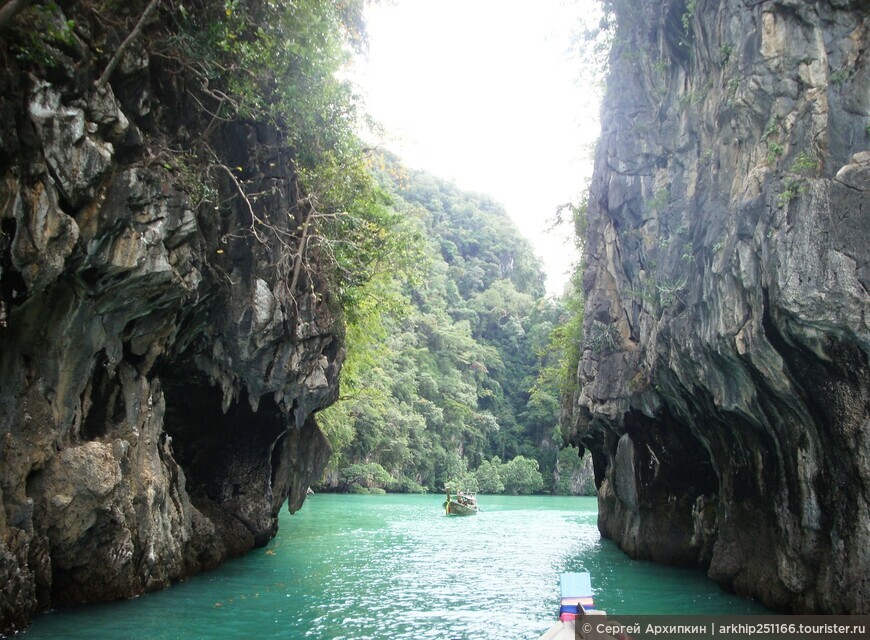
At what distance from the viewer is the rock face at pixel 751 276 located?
8.19 meters

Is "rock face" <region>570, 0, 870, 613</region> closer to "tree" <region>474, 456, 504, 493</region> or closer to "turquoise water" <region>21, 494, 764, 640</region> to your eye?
"turquoise water" <region>21, 494, 764, 640</region>

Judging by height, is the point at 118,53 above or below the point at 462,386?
below

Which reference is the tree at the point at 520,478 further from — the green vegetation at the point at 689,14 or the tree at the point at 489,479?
the green vegetation at the point at 689,14

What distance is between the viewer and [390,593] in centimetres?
1236

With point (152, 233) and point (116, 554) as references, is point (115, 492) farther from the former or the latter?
point (152, 233)

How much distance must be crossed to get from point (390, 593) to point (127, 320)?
707cm

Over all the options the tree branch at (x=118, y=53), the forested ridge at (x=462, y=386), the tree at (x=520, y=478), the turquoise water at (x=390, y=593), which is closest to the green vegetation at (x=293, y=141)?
the tree branch at (x=118, y=53)

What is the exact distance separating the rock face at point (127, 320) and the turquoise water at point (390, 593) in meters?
0.98

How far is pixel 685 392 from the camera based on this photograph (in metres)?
13.2

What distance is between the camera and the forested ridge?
49562 mm

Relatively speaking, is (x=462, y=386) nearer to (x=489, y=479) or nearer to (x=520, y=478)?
(x=489, y=479)

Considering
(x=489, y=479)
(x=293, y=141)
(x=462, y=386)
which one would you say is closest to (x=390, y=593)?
(x=293, y=141)

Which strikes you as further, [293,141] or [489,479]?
[489,479]

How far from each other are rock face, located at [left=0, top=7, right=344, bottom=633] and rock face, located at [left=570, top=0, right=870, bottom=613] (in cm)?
821
